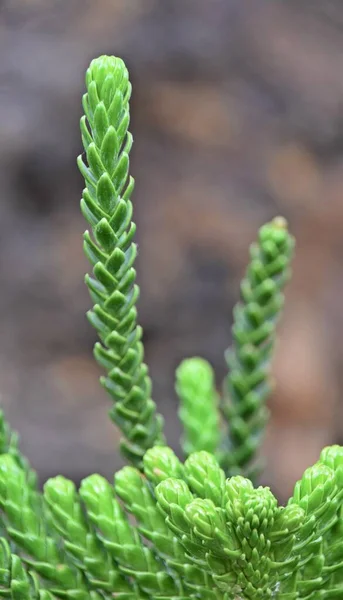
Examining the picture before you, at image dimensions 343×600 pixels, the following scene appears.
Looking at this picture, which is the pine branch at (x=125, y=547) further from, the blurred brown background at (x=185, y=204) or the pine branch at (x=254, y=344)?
the blurred brown background at (x=185, y=204)

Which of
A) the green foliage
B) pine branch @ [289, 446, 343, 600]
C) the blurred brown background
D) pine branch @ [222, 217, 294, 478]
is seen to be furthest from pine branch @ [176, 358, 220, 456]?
the blurred brown background

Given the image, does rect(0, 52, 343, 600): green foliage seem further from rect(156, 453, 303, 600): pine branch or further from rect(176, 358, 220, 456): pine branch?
rect(176, 358, 220, 456): pine branch

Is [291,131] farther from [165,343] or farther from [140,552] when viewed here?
[140,552]

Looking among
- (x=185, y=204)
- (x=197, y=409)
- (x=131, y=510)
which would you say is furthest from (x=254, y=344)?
(x=185, y=204)

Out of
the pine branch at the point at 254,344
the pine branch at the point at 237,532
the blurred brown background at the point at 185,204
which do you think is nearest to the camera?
the pine branch at the point at 237,532

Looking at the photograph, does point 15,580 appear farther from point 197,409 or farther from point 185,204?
point 185,204

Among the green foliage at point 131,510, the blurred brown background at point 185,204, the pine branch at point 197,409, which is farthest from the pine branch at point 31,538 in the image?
the blurred brown background at point 185,204
